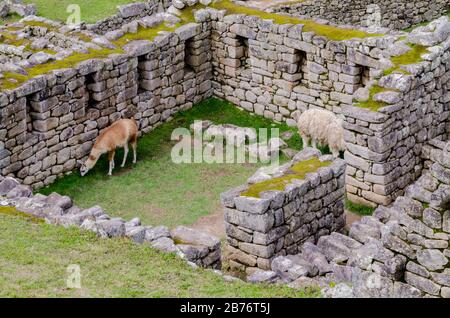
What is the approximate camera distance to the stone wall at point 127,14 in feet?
101

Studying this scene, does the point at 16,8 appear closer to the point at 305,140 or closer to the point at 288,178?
the point at 305,140

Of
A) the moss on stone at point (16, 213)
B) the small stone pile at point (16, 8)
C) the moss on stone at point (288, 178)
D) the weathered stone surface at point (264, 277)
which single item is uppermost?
the moss on stone at point (288, 178)

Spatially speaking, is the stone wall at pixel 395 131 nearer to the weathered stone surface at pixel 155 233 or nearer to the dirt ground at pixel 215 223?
the dirt ground at pixel 215 223

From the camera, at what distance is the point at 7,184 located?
20469mm

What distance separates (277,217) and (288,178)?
3.41ft

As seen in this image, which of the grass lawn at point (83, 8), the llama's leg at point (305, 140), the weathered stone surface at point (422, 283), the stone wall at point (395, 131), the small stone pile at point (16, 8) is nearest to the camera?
the weathered stone surface at point (422, 283)

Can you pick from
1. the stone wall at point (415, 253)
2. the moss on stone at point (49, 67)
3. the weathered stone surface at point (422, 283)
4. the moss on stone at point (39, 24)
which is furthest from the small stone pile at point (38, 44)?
the weathered stone surface at point (422, 283)

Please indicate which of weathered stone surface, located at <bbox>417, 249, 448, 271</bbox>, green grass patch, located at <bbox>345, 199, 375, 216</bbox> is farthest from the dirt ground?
weathered stone surface, located at <bbox>417, 249, 448, 271</bbox>

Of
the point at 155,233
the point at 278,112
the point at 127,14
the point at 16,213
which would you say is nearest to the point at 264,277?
the point at 155,233

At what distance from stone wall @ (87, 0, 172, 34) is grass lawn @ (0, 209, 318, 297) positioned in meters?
14.4

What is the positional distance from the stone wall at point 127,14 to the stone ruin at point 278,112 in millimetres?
623

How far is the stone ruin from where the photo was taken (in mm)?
14055

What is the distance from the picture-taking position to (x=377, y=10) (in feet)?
109

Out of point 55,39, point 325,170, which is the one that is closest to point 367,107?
point 325,170
